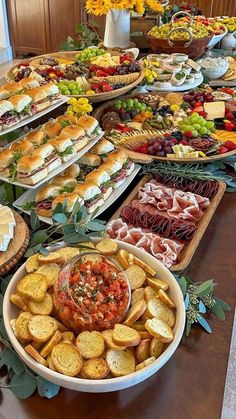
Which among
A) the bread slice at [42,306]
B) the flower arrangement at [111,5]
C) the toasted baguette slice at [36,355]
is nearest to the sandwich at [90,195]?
the bread slice at [42,306]

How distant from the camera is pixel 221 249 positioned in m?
1.12

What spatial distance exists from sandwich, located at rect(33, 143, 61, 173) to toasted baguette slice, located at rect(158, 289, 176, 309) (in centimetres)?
47

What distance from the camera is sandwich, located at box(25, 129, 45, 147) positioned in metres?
1.22

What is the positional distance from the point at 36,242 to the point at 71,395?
1.15 ft

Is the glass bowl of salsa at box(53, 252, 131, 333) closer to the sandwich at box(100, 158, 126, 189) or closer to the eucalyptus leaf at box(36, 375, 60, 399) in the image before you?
the eucalyptus leaf at box(36, 375, 60, 399)

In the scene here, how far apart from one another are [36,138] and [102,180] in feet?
0.72

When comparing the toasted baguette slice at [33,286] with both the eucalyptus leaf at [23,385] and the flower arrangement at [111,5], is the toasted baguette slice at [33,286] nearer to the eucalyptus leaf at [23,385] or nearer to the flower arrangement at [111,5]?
the eucalyptus leaf at [23,385]

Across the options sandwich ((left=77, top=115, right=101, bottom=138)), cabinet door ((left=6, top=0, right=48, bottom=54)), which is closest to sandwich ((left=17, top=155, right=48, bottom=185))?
sandwich ((left=77, top=115, right=101, bottom=138))

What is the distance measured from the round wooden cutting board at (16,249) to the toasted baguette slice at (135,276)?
226mm

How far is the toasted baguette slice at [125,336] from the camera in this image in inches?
29.0

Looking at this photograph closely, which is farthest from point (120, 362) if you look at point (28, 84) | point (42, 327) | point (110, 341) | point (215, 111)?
point (215, 111)

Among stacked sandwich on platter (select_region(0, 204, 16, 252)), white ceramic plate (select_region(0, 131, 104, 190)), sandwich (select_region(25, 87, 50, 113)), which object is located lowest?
stacked sandwich on platter (select_region(0, 204, 16, 252))

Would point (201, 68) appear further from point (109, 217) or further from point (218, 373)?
point (218, 373)

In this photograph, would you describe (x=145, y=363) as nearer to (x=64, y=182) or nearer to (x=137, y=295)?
(x=137, y=295)
